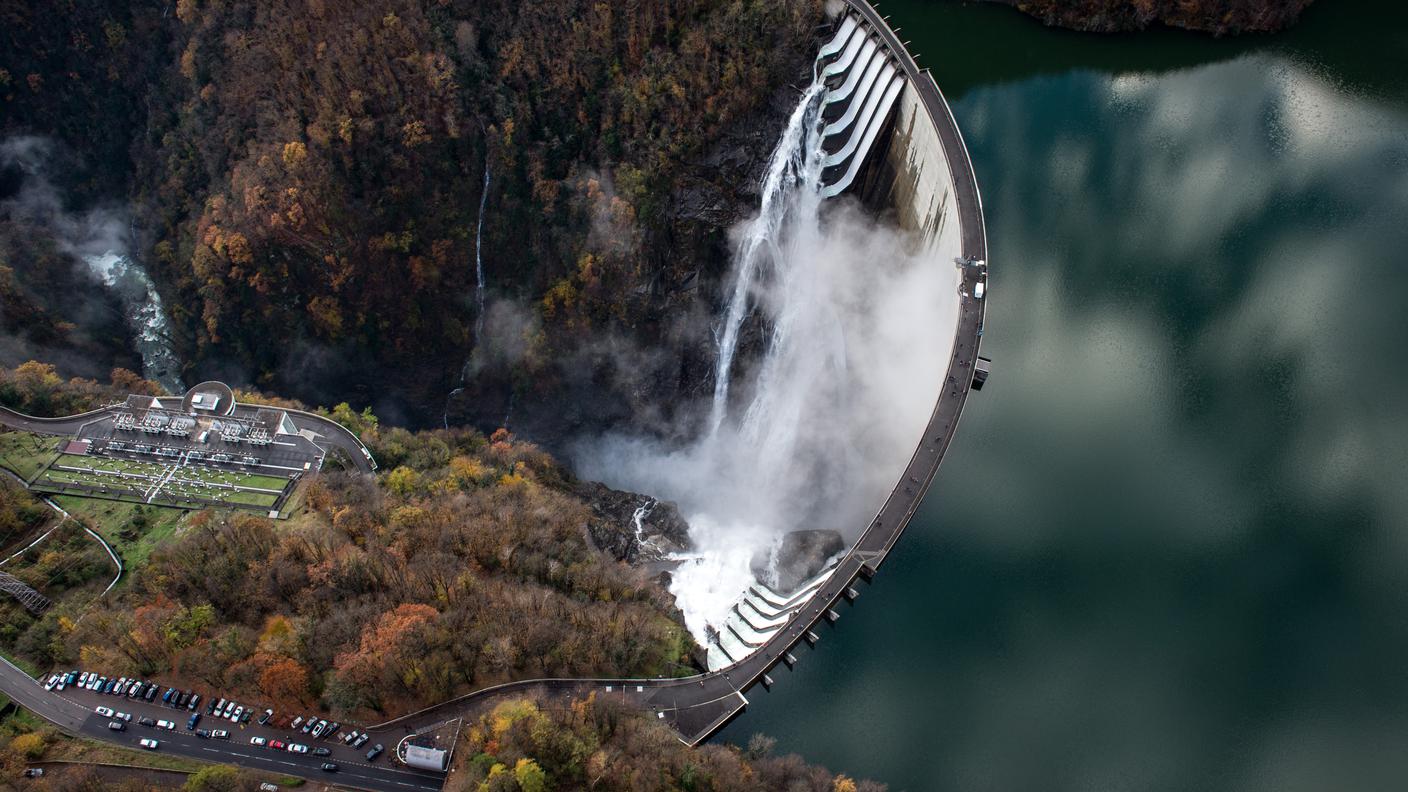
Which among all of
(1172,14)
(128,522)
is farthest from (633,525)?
(1172,14)

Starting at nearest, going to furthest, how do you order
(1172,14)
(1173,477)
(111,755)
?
(111,755) < (1173,477) < (1172,14)

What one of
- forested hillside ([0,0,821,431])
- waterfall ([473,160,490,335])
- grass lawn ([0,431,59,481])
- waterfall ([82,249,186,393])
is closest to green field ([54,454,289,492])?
grass lawn ([0,431,59,481])

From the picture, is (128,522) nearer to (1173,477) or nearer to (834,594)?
(834,594)

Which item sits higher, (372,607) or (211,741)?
(372,607)

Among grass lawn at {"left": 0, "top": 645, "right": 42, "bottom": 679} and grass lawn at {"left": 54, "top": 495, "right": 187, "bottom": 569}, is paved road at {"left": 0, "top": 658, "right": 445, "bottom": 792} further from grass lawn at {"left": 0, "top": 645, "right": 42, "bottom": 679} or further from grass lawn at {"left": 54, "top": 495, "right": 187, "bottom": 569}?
grass lawn at {"left": 54, "top": 495, "right": 187, "bottom": 569}

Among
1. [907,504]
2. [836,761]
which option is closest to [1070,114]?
[907,504]
